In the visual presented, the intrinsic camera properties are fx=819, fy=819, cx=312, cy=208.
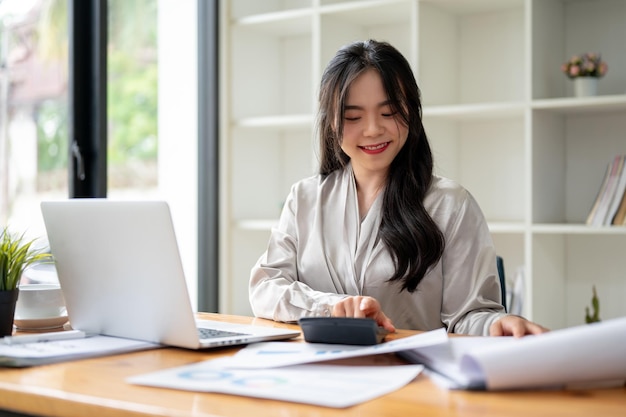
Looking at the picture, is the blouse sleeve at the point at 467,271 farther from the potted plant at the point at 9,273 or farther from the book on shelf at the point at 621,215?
the book on shelf at the point at 621,215

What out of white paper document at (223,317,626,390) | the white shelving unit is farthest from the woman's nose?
the white shelving unit

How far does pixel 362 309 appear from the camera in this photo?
1.44 metres

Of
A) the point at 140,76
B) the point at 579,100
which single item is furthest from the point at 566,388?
the point at 140,76

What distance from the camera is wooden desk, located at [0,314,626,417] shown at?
0.94 meters

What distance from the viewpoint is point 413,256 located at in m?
1.90

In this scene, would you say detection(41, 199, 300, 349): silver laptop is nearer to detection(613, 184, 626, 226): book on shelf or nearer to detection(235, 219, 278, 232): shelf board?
detection(613, 184, 626, 226): book on shelf

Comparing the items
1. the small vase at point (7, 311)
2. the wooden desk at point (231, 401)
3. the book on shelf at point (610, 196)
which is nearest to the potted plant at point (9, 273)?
the small vase at point (7, 311)

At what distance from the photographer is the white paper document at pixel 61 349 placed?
4.11ft

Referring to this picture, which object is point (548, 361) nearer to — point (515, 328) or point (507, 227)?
point (515, 328)

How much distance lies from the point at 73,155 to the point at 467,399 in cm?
236

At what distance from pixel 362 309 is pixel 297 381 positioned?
1.24 ft

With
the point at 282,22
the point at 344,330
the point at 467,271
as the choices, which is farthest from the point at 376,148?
the point at 282,22

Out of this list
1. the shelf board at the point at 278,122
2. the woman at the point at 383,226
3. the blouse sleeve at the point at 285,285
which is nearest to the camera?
the blouse sleeve at the point at 285,285

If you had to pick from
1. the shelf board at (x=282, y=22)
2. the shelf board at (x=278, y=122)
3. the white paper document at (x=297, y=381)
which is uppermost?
the shelf board at (x=282, y=22)
